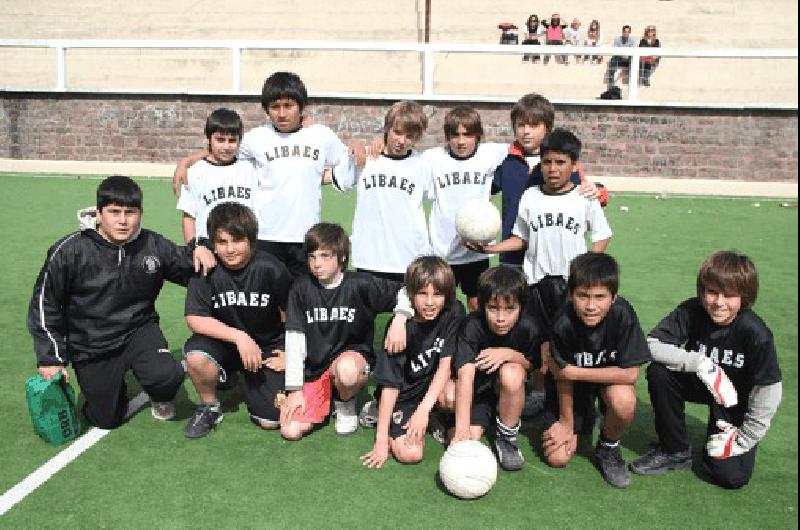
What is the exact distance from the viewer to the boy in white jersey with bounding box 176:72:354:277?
548 centimetres

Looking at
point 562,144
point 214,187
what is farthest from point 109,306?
point 562,144

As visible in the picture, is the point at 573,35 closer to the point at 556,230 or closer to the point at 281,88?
the point at 281,88

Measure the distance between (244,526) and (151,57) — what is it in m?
24.8

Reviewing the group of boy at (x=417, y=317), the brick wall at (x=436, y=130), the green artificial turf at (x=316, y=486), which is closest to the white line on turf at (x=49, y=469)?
the green artificial turf at (x=316, y=486)

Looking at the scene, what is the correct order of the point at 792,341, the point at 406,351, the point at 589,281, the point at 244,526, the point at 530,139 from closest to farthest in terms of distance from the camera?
the point at 244,526, the point at 589,281, the point at 406,351, the point at 530,139, the point at 792,341

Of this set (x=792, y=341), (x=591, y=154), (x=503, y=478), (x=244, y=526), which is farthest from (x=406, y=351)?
(x=591, y=154)

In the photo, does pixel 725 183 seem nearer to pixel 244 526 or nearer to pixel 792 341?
pixel 792 341

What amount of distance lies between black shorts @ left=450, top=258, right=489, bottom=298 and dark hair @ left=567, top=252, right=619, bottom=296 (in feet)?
4.60

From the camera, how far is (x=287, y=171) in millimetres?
5480

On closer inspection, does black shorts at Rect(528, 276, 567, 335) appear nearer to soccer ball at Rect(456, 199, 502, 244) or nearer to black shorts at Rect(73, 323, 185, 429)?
soccer ball at Rect(456, 199, 502, 244)

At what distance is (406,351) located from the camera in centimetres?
445

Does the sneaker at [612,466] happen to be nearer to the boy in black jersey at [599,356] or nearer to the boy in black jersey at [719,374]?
the boy in black jersey at [599,356]

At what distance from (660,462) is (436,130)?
1235 cm

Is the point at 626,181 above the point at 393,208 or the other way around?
above
